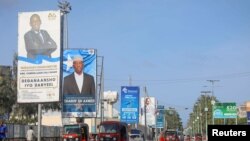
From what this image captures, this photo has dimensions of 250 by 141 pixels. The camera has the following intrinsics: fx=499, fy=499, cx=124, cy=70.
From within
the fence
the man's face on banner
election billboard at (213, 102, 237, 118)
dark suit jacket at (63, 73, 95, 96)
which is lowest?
the fence

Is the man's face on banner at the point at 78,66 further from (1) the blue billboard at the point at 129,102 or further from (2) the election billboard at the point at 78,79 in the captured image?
(1) the blue billboard at the point at 129,102

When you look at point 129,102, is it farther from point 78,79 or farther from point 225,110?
point 225,110

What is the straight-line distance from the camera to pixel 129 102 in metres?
54.3

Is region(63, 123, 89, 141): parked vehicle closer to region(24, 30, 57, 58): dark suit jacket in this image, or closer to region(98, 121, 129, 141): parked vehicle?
region(98, 121, 129, 141): parked vehicle

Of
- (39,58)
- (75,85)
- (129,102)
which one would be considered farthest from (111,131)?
(129,102)

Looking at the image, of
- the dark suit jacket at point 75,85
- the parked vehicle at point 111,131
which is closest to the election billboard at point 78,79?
the dark suit jacket at point 75,85

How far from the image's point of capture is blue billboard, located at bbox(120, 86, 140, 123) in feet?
178

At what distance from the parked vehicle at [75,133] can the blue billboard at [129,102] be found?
15572mm

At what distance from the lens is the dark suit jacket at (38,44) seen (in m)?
30.6

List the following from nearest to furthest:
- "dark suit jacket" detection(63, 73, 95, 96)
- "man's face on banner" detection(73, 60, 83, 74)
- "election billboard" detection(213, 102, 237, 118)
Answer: "man's face on banner" detection(73, 60, 83, 74)
"dark suit jacket" detection(63, 73, 95, 96)
"election billboard" detection(213, 102, 237, 118)

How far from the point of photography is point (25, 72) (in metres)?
30.7

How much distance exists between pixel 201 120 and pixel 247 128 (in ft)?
430

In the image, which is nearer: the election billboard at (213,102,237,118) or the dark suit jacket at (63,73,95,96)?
the dark suit jacket at (63,73,95,96)

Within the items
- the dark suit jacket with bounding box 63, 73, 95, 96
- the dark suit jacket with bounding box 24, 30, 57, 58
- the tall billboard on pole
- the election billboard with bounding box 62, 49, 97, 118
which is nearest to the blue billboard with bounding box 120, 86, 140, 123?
the election billboard with bounding box 62, 49, 97, 118
